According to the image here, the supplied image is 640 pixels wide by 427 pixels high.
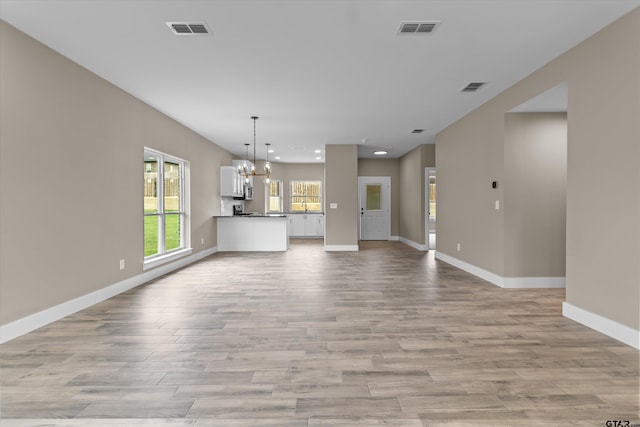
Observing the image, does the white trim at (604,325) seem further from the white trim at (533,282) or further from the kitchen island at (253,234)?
the kitchen island at (253,234)

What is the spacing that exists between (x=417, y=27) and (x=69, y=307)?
4.56m

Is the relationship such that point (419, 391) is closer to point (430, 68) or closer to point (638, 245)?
point (638, 245)

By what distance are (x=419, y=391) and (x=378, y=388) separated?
9.8 inches

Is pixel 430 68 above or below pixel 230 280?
above

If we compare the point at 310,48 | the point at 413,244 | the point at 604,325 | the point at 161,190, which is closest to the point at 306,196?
the point at 413,244

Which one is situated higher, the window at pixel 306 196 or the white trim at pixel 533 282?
the window at pixel 306 196

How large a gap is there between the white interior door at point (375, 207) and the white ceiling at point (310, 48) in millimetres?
5753

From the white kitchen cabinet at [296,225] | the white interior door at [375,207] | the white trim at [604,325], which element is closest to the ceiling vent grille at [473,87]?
the white trim at [604,325]

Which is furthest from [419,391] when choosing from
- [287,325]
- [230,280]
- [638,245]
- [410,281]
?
[230,280]

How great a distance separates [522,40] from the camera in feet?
11.3

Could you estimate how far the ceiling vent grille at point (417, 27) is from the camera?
122 inches

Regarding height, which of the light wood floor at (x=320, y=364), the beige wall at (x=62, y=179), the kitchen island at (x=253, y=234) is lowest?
the light wood floor at (x=320, y=364)

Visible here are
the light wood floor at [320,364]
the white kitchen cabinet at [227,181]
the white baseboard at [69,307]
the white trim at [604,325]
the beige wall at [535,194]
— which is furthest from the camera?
the white kitchen cabinet at [227,181]

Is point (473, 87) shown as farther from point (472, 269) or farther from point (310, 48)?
point (472, 269)
